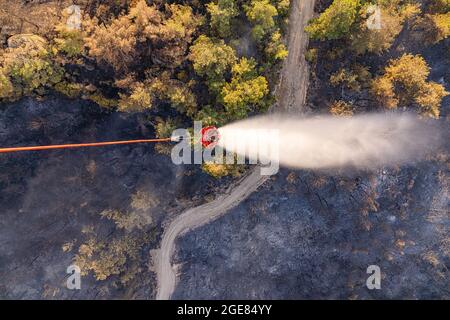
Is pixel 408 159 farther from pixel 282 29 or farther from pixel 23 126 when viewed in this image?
pixel 23 126

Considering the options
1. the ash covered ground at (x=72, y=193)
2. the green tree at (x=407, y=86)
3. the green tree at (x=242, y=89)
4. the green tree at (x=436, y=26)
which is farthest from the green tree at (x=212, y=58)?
the green tree at (x=436, y=26)

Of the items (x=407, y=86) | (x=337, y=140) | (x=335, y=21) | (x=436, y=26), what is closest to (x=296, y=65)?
(x=335, y=21)

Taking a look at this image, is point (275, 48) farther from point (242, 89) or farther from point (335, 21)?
point (335, 21)

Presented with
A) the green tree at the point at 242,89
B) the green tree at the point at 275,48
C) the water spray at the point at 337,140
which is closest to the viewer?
the green tree at the point at 242,89

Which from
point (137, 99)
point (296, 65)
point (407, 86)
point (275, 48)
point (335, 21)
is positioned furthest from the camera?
point (296, 65)

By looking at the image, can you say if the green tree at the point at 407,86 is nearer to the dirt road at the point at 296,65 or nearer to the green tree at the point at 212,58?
the dirt road at the point at 296,65

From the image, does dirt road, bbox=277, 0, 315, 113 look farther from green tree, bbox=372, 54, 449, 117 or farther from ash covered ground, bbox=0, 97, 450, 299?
ash covered ground, bbox=0, 97, 450, 299
